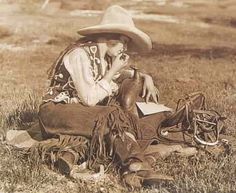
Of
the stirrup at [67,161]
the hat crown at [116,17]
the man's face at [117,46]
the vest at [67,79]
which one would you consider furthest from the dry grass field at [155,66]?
the hat crown at [116,17]

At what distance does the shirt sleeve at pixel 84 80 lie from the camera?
16.2ft

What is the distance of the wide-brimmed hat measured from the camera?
505cm

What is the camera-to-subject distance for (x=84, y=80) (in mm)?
4934

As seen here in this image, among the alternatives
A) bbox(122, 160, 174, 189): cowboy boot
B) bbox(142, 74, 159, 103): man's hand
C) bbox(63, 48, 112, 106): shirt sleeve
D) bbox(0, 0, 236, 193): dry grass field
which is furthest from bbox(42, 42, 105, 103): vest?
bbox(122, 160, 174, 189): cowboy boot

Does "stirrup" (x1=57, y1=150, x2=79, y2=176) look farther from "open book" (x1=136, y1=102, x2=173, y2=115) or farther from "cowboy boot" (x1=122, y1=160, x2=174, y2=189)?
"open book" (x1=136, y1=102, x2=173, y2=115)

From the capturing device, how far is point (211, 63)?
8.32 m

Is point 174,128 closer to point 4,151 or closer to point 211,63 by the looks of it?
point 4,151

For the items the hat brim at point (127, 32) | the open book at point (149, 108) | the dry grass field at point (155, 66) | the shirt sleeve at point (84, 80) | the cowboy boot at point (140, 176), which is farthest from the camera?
the open book at point (149, 108)

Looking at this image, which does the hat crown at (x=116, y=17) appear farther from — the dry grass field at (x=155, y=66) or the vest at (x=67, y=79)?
the dry grass field at (x=155, y=66)

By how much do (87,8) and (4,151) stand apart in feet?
15.8

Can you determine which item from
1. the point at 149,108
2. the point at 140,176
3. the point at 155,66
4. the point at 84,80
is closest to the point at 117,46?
the point at 84,80

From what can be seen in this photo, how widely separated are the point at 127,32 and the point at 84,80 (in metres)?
0.45

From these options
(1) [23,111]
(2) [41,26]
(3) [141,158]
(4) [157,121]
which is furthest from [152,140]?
(2) [41,26]

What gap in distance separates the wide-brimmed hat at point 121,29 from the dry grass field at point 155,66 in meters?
0.80
